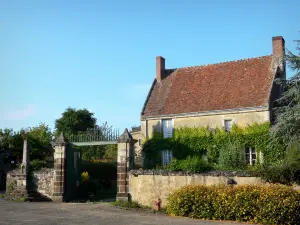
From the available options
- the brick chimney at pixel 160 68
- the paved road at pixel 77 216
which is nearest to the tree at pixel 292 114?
the paved road at pixel 77 216

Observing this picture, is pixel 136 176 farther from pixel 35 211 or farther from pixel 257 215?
pixel 257 215

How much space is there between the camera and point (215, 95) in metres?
26.5

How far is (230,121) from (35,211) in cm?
1458

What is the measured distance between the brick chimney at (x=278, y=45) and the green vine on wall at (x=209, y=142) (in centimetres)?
557

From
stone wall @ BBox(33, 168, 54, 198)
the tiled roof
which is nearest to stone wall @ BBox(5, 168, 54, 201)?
stone wall @ BBox(33, 168, 54, 198)

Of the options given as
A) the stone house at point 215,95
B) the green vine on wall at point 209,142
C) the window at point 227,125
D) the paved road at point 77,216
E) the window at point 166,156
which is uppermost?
the stone house at point 215,95

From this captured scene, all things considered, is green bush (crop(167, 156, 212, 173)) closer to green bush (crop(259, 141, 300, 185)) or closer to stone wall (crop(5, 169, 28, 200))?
green bush (crop(259, 141, 300, 185))

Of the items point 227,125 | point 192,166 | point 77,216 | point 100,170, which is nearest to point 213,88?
point 227,125

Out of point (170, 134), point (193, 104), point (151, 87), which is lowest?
point (170, 134)

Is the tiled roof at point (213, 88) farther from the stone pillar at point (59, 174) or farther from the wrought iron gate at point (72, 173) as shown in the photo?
the stone pillar at point (59, 174)

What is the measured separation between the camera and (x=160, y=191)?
55.3 feet

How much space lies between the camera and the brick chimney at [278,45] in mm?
25406

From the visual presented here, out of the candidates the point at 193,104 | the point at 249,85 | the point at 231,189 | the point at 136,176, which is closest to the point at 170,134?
the point at 193,104

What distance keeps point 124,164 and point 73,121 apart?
32592 millimetres
